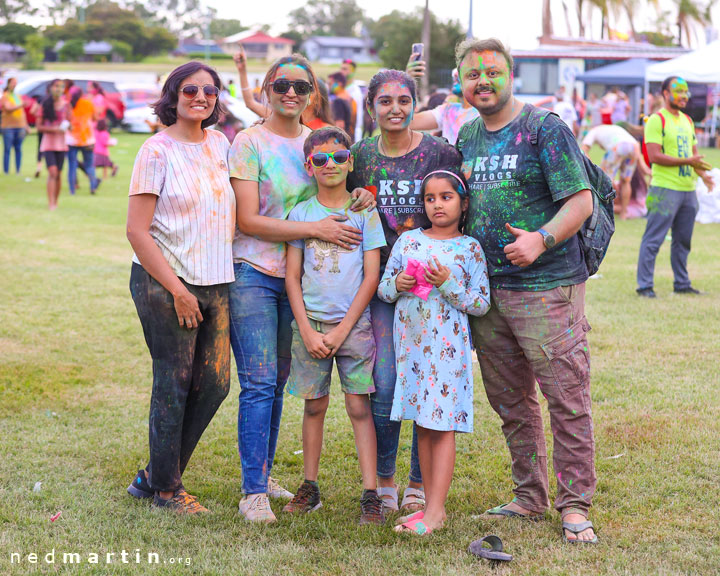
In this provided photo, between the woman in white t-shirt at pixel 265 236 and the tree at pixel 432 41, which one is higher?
the tree at pixel 432 41

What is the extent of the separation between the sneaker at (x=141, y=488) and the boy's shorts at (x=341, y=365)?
3.00ft

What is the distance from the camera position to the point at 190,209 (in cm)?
360

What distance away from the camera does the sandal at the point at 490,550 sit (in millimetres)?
3369

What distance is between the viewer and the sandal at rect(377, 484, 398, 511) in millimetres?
3984

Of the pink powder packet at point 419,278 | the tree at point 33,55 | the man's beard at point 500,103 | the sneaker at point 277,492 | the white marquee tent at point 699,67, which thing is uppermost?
the tree at point 33,55

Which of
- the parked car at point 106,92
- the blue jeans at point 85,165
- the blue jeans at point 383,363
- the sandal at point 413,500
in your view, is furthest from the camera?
the parked car at point 106,92

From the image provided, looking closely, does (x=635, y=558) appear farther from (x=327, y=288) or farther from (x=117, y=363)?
(x=117, y=363)

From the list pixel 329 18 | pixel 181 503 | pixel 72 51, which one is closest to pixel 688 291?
pixel 181 503

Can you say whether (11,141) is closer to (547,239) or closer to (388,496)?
(388,496)

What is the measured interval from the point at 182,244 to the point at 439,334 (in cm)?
118

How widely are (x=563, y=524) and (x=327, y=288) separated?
1450 millimetres

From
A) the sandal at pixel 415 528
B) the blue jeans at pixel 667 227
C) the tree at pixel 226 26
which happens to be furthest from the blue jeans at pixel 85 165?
the tree at pixel 226 26

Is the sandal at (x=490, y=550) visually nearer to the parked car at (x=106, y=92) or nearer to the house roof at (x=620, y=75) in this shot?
the parked car at (x=106, y=92)

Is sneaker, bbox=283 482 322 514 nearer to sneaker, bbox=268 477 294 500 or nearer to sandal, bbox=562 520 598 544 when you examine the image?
sneaker, bbox=268 477 294 500
